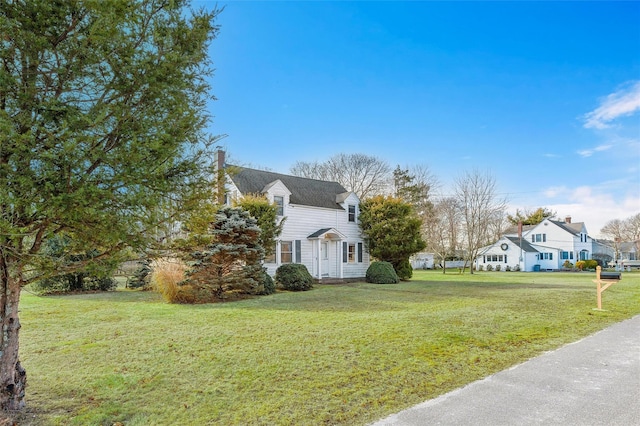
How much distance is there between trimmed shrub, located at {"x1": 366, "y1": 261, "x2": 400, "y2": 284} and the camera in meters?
20.0

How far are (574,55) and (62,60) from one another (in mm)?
16538

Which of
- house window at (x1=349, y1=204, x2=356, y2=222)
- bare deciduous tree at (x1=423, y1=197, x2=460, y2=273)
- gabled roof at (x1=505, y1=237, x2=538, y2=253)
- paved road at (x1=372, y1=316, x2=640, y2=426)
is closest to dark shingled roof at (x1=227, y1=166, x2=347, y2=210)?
house window at (x1=349, y1=204, x2=356, y2=222)

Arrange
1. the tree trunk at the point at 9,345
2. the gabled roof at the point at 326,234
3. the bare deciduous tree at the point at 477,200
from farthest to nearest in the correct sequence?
the bare deciduous tree at the point at 477,200 → the gabled roof at the point at 326,234 → the tree trunk at the point at 9,345

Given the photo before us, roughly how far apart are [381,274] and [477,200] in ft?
51.7

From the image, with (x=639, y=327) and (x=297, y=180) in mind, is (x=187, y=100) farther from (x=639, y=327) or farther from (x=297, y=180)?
(x=297, y=180)

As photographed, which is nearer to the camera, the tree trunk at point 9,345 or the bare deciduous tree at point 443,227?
the tree trunk at point 9,345

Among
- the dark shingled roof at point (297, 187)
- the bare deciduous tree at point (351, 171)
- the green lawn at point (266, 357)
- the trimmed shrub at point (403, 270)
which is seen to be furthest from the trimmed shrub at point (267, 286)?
the bare deciduous tree at point (351, 171)

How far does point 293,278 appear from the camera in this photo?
16406 mm

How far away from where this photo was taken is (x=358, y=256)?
23344mm

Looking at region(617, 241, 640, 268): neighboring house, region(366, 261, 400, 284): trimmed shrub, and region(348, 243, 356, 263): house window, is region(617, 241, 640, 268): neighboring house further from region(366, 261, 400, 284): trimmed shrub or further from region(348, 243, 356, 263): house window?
region(366, 261, 400, 284): trimmed shrub

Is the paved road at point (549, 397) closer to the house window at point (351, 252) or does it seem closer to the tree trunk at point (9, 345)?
the tree trunk at point (9, 345)

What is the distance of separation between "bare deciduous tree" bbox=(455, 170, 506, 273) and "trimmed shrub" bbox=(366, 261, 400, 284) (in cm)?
1424

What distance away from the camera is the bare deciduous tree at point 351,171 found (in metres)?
41.4

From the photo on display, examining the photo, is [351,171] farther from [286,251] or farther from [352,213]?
[286,251]
